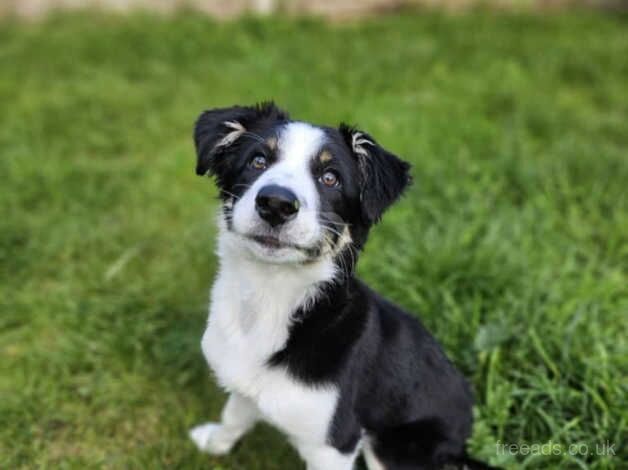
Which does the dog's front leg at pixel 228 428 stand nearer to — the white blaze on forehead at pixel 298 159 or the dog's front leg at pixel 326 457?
the dog's front leg at pixel 326 457

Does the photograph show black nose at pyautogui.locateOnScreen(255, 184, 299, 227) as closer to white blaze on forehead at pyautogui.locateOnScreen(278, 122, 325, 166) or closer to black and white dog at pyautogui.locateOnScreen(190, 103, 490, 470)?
black and white dog at pyautogui.locateOnScreen(190, 103, 490, 470)

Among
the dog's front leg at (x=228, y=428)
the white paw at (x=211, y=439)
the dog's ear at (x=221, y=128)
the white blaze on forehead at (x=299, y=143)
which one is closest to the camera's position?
the white blaze on forehead at (x=299, y=143)

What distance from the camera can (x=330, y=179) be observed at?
222 cm

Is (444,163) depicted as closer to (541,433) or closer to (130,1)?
(541,433)

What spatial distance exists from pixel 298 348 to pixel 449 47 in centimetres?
579

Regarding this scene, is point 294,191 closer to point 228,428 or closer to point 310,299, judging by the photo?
point 310,299

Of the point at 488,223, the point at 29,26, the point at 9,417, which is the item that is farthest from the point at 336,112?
the point at 29,26

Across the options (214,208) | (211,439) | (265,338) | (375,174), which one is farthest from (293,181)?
(214,208)

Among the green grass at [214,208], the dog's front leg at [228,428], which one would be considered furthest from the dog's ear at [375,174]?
the green grass at [214,208]

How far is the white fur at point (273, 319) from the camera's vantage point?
7.14 feet

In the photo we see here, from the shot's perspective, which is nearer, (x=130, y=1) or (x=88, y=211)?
(x=88, y=211)

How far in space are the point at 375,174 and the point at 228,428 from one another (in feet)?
4.35

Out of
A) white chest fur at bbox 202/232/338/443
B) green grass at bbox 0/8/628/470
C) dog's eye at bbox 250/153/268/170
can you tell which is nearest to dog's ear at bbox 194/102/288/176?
dog's eye at bbox 250/153/268/170

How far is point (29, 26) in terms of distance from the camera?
7.43 meters
